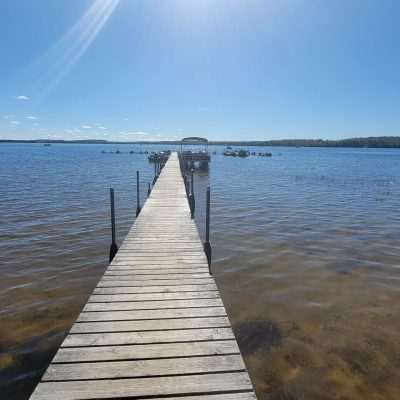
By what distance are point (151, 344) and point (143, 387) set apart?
23.9 inches

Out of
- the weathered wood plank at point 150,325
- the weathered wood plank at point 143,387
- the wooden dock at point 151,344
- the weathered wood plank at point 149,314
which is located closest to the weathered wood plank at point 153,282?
A: the wooden dock at point 151,344

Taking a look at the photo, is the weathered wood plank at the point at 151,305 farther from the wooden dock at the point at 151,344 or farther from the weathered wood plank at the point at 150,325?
the weathered wood plank at the point at 150,325

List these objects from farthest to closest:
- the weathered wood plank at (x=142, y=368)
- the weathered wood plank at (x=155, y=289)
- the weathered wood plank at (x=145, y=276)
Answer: the weathered wood plank at (x=145, y=276) → the weathered wood plank at (x=155, y=289) → the weathered wood plank at (x=142, y=368)

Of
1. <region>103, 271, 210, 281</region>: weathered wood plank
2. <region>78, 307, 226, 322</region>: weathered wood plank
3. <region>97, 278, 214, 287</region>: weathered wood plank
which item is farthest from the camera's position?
<region>103, 271, 210, 281</region>: weathered wood plank

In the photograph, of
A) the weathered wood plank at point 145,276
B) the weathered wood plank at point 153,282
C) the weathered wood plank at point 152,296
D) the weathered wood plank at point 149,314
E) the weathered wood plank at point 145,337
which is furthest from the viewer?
the weathered wood plank at point 145,276

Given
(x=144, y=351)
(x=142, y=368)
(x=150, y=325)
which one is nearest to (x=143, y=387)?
(x=142, y=368)

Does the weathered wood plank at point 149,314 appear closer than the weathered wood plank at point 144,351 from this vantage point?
No

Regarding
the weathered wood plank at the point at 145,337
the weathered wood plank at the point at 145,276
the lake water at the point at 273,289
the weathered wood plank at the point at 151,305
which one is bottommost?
the lake water at the point at 273,289

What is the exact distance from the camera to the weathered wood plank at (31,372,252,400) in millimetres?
2490

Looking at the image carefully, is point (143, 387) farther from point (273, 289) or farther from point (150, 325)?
point (273, 289)

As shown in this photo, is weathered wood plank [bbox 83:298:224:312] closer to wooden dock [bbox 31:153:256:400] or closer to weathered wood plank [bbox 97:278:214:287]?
wooden dock [bbox 31:153:256:400]

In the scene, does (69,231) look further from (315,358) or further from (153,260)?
(315,358)

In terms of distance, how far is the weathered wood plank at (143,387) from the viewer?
2490 millimetres

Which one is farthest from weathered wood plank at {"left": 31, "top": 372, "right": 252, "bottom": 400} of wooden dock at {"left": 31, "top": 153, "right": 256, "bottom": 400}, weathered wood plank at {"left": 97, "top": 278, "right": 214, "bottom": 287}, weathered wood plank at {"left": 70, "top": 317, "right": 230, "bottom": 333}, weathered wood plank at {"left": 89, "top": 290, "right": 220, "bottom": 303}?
weathered wood plank at {"left": 97, "top": 278, "right": 214, "bottom": 287}
